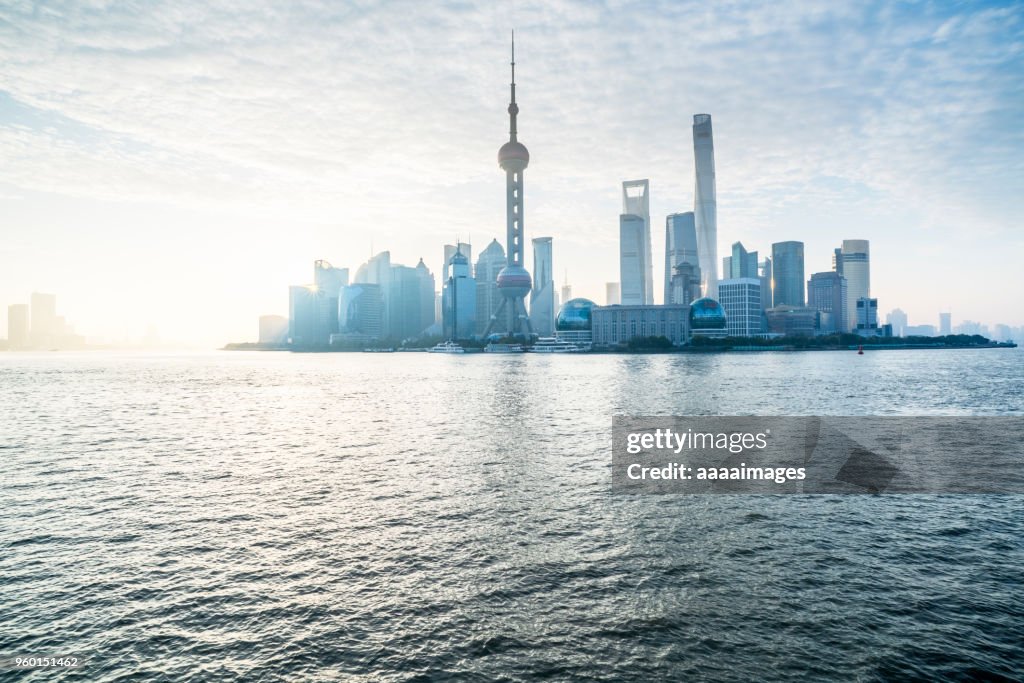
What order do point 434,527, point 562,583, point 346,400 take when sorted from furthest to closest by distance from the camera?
point 346,400
point 434,527
point 562,583

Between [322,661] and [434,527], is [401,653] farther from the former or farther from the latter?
[434,527]

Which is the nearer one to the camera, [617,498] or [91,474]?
[617,498]

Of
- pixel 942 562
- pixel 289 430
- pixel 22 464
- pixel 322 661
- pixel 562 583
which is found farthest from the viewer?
pixel 289 430

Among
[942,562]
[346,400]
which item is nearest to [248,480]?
[942,562]

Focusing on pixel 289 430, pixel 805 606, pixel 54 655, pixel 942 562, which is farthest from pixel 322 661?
pixel 289 430

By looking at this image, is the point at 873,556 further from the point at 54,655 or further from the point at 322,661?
the point at 54,655

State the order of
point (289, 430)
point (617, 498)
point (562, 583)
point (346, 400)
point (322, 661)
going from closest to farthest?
point (322, 661), point (562, 583), point (617, 498), point (289, 430), point (346, 400)
